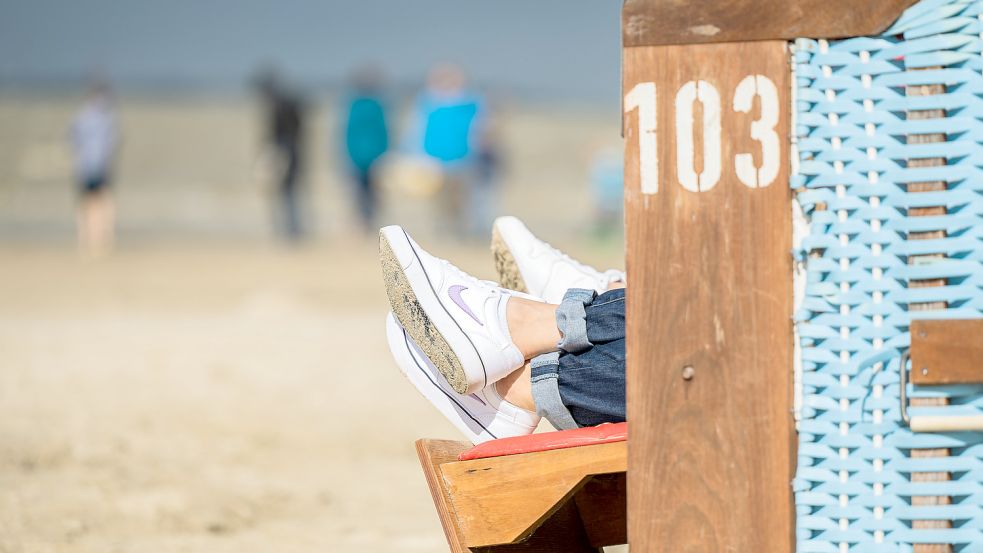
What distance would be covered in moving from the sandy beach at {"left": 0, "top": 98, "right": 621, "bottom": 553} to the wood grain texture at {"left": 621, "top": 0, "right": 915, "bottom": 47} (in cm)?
173

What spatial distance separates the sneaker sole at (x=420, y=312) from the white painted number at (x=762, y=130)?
64cm

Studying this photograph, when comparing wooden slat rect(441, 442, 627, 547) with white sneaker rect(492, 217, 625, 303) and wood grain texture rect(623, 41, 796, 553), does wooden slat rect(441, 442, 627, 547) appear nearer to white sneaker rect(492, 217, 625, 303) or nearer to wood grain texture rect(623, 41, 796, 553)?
wood grain texture rect(623, 41, 796, 553)

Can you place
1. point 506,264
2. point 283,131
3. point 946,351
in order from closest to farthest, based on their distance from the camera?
point 946,351 → point 506,264 → point 283,131

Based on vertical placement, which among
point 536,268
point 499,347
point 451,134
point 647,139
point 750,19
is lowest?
point 499,347

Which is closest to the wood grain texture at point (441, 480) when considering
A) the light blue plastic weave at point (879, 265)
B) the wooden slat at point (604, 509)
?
the wooden slat at point (604, 509)

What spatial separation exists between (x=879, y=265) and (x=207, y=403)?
3.64m

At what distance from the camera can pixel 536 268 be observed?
2.54 metres

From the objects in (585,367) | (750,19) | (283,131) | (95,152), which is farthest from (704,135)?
(283,131)

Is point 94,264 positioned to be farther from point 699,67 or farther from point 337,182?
point 337,182

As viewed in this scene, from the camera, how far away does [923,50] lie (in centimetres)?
172

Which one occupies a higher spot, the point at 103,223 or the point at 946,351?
the point at 103,223

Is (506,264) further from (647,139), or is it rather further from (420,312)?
(647,139)

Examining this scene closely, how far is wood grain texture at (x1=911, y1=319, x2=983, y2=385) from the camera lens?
1.69m

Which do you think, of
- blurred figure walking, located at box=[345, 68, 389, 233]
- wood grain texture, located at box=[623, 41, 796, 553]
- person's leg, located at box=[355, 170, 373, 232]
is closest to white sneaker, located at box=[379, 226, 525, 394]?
wood grain texture, located at box=[623, 41, 796, 553]
